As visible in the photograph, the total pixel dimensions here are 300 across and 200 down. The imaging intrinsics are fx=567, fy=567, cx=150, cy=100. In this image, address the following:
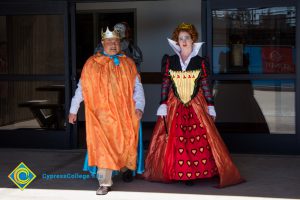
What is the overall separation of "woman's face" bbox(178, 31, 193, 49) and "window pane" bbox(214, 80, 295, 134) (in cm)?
186

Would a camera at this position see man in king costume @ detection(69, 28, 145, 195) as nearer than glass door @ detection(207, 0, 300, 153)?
Yes

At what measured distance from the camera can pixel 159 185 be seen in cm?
572

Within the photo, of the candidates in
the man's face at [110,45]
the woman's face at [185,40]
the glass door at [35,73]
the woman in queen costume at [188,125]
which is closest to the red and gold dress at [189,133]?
the woman in queen costume at [188,125]

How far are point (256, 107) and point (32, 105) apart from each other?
3078 millimetres

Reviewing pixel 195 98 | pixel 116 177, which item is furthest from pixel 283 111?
pixel 116 177

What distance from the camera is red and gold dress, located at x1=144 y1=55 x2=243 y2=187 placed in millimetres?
5555

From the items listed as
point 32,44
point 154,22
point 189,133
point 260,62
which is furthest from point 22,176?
point 154,22

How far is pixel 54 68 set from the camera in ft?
25.1

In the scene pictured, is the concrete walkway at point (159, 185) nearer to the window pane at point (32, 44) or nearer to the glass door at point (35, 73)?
the glass door at point (35, 73)

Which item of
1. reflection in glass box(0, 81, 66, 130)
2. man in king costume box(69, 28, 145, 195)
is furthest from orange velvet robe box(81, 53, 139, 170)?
reflection in glass box(0, 81, 66, 130)

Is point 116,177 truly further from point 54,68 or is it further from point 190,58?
point 54,68

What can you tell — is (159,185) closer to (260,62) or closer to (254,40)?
(260,62)

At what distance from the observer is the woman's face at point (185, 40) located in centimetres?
564

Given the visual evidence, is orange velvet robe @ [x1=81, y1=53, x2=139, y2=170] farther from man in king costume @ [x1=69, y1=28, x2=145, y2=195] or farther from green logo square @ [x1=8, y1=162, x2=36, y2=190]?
green logo square @ [x1=8, y1=162, x2=36, y2=190]
